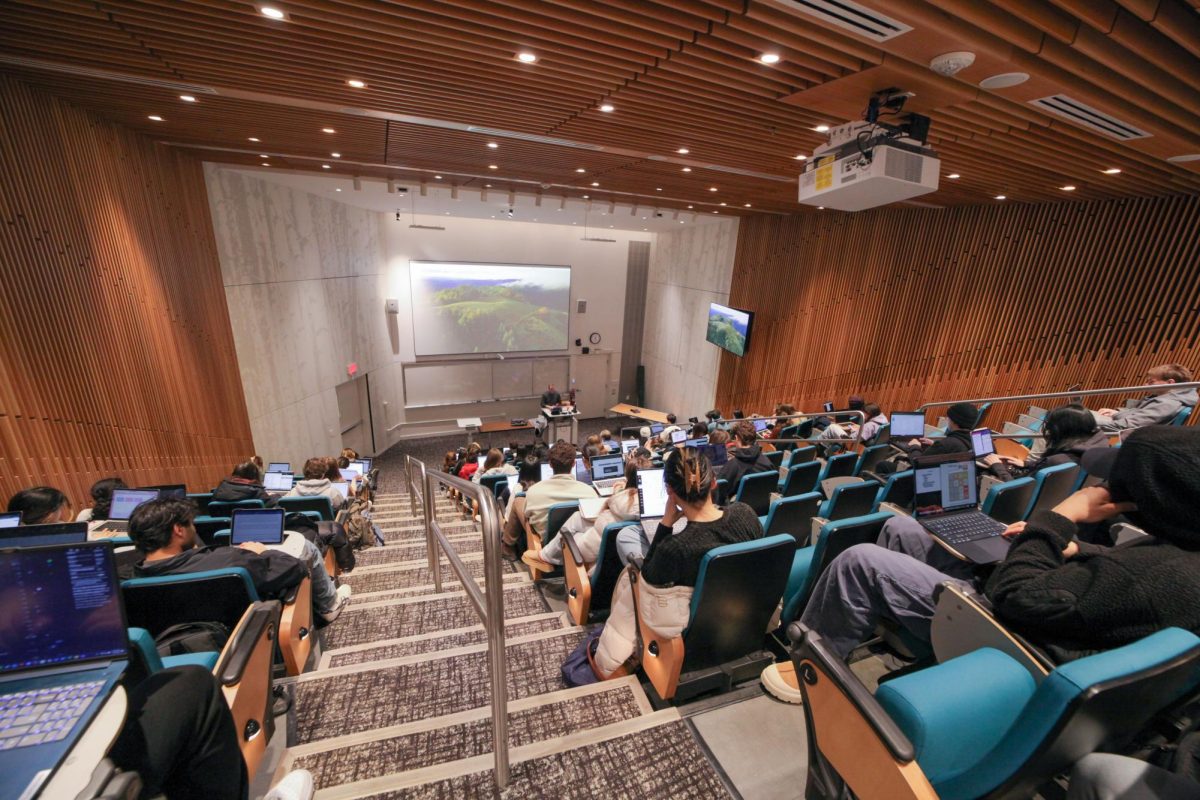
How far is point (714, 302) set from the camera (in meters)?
12.4

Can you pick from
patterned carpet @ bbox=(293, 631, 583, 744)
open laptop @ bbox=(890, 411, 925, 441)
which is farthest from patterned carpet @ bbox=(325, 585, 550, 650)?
open laptop @ bbox=(890, 411, 925, 441)

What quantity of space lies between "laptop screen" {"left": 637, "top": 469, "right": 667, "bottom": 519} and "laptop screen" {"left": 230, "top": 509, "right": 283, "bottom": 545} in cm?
243

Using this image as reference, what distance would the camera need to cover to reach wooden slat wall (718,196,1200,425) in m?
5.89

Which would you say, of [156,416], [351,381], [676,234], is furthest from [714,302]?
[156,416]

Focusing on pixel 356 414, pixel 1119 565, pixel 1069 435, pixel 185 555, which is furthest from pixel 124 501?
pixel 356 414

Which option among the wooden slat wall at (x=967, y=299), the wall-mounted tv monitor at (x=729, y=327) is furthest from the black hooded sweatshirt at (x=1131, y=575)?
the wall-mounted tv monitor at (x=729, y=327)

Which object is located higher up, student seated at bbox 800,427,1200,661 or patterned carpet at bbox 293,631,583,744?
student seated at bbox 800,427,1200,661

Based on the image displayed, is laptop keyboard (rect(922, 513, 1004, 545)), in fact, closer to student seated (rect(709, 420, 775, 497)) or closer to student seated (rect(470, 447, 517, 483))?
student seated (rect(709, 420, 775, 497))

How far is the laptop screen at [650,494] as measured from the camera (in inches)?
129

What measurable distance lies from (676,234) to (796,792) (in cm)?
1417

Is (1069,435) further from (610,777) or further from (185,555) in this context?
(185,555)

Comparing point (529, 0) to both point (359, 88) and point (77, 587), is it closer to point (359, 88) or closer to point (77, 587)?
point (359, 88)

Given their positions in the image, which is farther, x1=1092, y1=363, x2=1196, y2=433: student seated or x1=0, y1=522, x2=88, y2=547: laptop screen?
x1=1092, y1=363, x2=1196, y2=433: student seated

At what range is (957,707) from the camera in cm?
123
